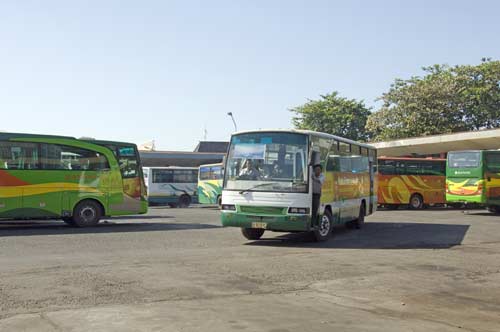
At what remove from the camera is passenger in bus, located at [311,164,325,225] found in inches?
570

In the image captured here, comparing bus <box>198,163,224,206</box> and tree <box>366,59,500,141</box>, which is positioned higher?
tree <box>366,59,500,141</box>

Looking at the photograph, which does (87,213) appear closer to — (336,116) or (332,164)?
(332,164)

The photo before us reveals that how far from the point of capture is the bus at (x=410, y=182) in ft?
105

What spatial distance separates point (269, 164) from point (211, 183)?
21913 millimetres

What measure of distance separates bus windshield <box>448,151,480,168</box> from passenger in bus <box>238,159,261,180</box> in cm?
1678

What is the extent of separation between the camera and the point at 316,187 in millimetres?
14562

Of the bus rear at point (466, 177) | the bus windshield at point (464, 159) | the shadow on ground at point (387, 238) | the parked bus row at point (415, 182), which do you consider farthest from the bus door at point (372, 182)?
the bus windshield at point (464, 159)

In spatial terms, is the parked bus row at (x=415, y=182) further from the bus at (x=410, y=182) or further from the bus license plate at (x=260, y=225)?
the bus license plate at (x=260, y=225)

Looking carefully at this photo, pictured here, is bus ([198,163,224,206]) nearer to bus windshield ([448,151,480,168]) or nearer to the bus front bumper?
bus windshield ([448,151,480,168])

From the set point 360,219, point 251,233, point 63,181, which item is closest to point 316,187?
point 251,233

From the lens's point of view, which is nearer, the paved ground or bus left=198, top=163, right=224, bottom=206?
the paved ground

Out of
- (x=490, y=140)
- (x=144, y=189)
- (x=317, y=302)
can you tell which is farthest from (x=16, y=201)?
(x=490, y=140)

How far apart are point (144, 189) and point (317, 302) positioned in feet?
46.3

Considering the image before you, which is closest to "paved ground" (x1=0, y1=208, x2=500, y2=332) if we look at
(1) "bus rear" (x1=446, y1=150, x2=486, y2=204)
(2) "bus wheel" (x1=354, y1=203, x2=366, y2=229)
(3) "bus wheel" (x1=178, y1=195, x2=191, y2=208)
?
(2) "bus wheel" (x1=354, y1=203, x2=366, y2=229)
